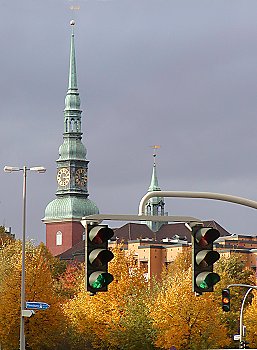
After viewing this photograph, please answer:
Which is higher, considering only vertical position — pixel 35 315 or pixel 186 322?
pixel 35 315

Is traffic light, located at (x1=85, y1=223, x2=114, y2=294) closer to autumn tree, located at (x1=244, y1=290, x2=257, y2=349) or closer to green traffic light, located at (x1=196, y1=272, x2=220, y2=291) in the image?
green traffic light, located at (x1=196, y1=272, x2=220, y2=291)

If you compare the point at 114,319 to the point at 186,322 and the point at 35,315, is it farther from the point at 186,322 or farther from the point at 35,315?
the point at 35,315

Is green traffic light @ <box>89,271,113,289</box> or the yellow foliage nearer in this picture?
green traffic light @ <box>89,271,113,289</box>

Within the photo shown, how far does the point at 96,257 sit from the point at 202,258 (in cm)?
169

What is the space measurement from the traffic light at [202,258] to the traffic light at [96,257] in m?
1.37

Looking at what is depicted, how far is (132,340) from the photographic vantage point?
274 feet

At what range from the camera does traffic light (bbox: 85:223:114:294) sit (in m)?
17.7

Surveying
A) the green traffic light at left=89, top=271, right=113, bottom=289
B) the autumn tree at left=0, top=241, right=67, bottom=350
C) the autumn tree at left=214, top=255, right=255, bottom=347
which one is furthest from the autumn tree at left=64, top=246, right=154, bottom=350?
the green traffic light at left=89, top=271, right=113, bottom=289

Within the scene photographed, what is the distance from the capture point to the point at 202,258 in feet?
60.3

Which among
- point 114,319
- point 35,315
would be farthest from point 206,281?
point 114,319

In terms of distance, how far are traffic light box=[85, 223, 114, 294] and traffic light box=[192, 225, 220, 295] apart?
137 centimetres

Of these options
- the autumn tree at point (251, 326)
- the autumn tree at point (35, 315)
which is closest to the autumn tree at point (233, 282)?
the autumn tree at point (251, 326)

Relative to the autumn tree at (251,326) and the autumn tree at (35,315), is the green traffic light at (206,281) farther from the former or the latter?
the autumn tree at (251,326)

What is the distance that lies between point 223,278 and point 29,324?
31.6 m
